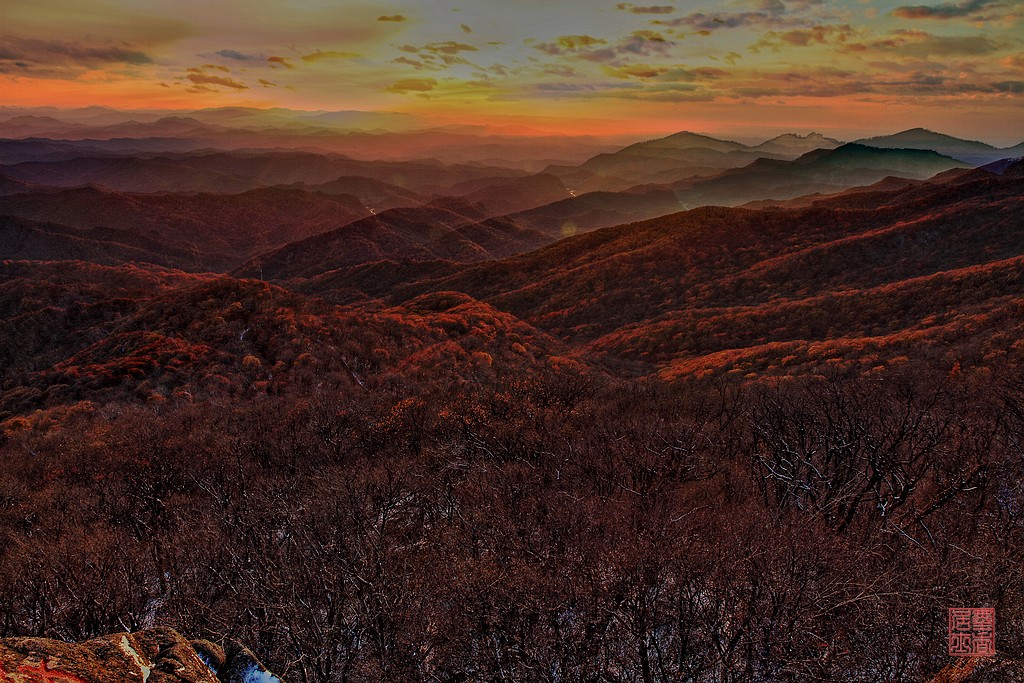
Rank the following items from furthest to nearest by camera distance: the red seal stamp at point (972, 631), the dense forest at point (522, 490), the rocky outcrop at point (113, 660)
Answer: the dense forest at point (522, 490)
the red seal stamp at point (972, 631)
the rocky outcrop at point (113, 660)

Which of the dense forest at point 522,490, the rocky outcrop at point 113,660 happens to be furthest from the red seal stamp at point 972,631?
the rocky outcrop at point 113,660

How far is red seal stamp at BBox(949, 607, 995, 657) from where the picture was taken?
27.9 ft

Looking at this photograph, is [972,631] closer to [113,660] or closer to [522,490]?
[522,490]

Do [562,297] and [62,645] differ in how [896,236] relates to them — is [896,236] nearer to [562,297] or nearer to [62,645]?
[562,297]

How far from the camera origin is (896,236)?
61.2m

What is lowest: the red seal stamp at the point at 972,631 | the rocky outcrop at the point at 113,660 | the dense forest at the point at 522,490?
the dense forest at the point at 522,490

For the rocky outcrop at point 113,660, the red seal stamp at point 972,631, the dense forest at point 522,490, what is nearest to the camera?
the rocky outcrop at point 113,660

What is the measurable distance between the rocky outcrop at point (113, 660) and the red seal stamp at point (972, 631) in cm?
1175

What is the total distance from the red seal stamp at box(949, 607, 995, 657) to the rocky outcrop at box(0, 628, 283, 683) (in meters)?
11.8

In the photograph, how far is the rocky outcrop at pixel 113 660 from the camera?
4172 millimetres

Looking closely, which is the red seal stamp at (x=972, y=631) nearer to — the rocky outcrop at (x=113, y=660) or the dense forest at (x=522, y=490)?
the dense forest at (x=522, y=490)

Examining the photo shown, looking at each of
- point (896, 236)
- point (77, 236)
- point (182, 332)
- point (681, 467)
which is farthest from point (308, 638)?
point (77, 236)

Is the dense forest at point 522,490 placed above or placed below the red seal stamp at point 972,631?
below

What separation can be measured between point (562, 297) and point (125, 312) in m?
55.0
